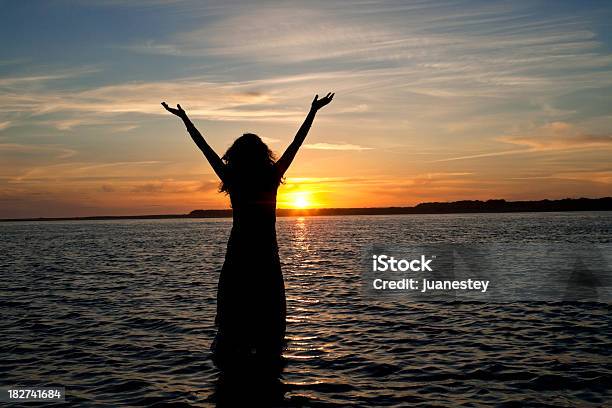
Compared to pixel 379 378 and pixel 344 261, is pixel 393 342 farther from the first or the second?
pixel 344 261

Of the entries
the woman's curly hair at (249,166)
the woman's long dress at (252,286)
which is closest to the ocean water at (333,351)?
the woman's long dress at (252,286)

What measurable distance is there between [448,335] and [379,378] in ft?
15.7

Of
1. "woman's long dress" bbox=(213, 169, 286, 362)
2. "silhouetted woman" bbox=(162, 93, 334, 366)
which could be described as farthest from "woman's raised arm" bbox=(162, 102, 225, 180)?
"woman's long dress" bbox=(213, 169, 286, 362)

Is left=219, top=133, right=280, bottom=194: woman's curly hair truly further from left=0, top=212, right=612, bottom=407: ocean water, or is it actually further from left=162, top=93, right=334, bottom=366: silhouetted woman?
left=0, top=212, right=612, bottom=407: ocean water

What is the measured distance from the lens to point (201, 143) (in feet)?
29.0

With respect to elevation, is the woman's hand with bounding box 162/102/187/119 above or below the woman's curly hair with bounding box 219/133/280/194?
above

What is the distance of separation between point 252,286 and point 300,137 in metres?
2.83

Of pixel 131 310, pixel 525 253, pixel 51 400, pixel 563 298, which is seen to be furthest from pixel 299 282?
pixel 525 253

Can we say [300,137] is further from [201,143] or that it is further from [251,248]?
[251,248]

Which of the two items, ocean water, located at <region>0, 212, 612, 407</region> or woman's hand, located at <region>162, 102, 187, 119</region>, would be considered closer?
woman's hand, located at <region>162, 102, 187, 119</region>

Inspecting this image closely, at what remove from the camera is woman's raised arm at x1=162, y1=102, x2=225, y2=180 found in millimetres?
8828

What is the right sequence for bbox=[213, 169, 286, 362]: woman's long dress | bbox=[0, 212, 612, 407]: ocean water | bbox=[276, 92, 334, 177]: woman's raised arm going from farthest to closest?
bbox=[0, 212, 612, 407]: ocean water, bbox=[213, 169, 286, 362]: woman's long dress, bbox=[276, 92, 334, 177]: woman's raised arm

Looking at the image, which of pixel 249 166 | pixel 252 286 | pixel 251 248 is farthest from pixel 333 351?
pixel 249 166

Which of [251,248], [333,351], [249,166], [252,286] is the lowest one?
[333,351]
